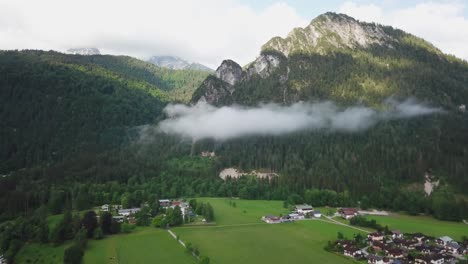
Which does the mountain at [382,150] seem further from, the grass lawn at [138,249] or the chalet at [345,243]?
the grass lawn at [138,249]

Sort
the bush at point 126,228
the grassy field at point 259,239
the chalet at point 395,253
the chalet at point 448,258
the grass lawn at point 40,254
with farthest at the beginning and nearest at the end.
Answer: the bush at point 126,228 → the grass lawn at point 40,254 → the chalet at point 395,253 → the grassy field at point 259,239 → the chalet at point 448,258

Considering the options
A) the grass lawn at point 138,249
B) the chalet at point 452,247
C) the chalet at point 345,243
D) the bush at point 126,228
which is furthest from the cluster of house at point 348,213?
the bush at point 126,228

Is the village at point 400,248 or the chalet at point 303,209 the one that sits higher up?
the chalet at point 303,209

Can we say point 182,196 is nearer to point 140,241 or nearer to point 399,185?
point 140,241

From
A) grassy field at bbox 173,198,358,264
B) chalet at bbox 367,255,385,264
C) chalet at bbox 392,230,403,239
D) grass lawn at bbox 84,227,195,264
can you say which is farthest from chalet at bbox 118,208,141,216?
chalet at bbox 392,230,403,239

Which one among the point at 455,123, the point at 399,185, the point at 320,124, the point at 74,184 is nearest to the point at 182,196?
the point at 74,184

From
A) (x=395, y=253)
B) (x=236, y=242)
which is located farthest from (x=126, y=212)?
(x=395, y=253)

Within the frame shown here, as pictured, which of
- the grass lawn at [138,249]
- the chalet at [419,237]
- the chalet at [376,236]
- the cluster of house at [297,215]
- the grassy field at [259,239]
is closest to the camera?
the grass lawn at [138,249]

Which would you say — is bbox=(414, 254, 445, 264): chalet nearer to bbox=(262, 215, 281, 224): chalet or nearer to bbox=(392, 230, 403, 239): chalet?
bbox=(392, 230, 403, 239): chalet
